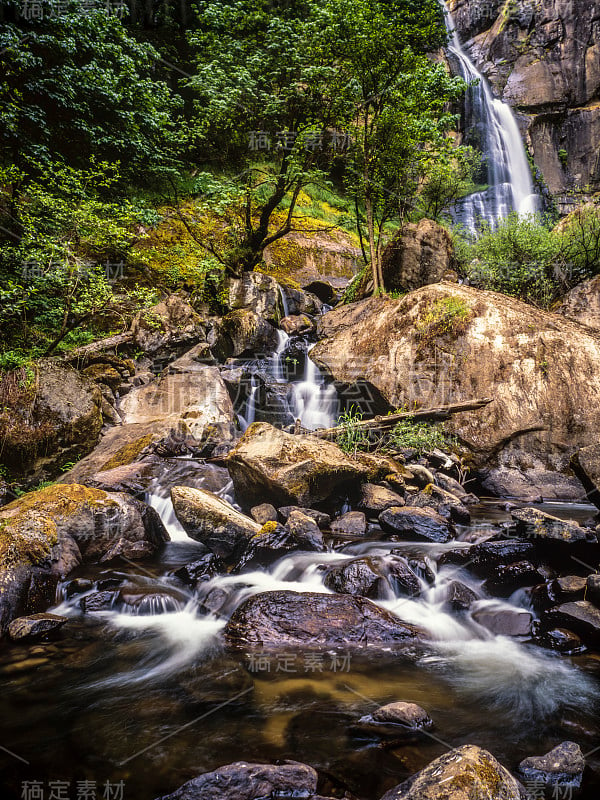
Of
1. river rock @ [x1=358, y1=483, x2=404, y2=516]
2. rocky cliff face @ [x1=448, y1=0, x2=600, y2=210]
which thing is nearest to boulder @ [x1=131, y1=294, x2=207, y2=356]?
river rock @ [x1=358, y1=483, x2=404, y2=516]

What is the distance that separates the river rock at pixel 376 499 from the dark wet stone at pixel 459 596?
1.87m

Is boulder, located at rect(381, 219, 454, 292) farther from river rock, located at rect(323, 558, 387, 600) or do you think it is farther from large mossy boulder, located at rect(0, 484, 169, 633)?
large mossy boulder, located at rect(0, 484, 169, 633)

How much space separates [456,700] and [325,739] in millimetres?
1097

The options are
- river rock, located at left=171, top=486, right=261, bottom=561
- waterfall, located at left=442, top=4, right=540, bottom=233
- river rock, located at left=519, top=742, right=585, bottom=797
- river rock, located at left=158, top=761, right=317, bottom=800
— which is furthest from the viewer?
waterfall, located at left=442, top=4, right=540, bottom=233

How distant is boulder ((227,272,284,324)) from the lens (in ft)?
39.7

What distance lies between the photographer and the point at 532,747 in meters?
A: 2.44

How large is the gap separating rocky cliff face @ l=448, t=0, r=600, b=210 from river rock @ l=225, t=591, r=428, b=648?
96.9 feet

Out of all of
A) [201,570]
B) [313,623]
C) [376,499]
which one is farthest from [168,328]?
[313,623]

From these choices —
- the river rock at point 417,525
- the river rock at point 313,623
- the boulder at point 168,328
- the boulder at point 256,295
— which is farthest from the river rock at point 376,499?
the boulder at point 256,295

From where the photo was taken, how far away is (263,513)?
19.1 feet

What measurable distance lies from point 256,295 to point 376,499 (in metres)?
8.10

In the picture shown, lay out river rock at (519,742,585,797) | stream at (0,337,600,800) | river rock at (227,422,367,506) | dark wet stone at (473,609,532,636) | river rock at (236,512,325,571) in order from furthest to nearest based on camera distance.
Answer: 1. river rock at (227,422,367,506)
2. river rock at (236,512,325,571)
3. dark wet stone at (473,609,532,636)
4. stream at (0,337,600,800)
5. river rock at (519,742,585,797)

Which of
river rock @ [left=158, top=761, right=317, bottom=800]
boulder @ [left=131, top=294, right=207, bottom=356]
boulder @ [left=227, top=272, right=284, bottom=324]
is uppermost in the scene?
boulder @ [left=227, top=272, right=284, bottom=324]

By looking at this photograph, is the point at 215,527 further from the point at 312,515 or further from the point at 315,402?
the point at 315,402
